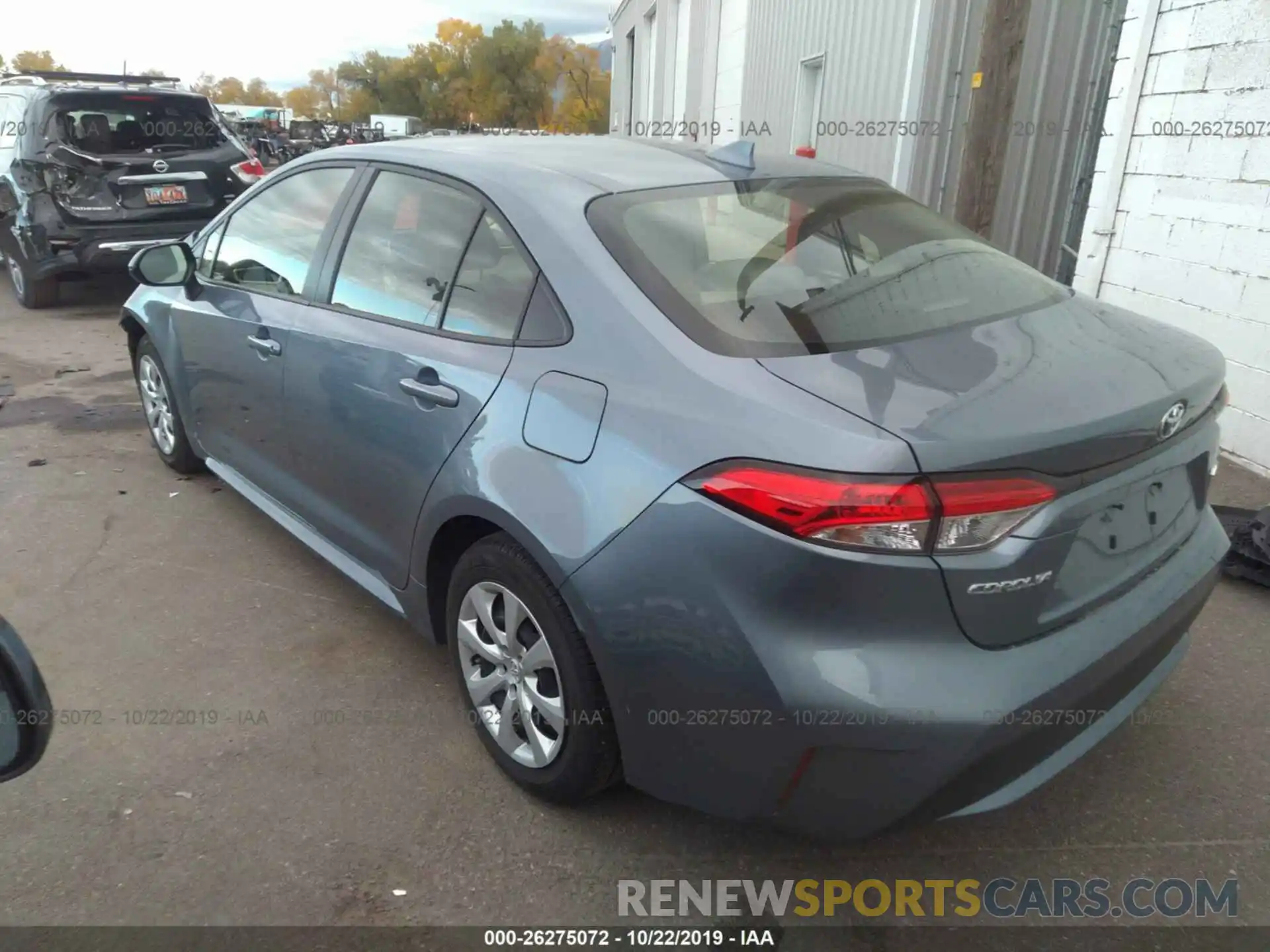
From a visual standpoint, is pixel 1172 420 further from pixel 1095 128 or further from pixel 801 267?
pixel 1095 128

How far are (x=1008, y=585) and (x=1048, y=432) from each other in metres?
0.31

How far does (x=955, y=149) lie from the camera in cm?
761

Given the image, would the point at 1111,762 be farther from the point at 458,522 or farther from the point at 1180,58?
the point at 1180,58

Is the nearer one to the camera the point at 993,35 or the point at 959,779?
the point at 959,779

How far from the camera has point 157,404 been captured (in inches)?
184

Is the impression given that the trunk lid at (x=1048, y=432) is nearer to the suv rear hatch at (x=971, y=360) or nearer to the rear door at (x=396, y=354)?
the suv rear hatch at (x=971, y=360)

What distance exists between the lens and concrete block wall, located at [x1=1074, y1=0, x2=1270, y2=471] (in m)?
4.59

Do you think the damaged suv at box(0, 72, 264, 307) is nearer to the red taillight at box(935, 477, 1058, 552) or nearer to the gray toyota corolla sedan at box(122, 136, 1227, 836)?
the gray toyota corolla sedan at box(122, 136, 1227, 836)

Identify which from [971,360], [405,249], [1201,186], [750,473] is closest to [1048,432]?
[971,360]

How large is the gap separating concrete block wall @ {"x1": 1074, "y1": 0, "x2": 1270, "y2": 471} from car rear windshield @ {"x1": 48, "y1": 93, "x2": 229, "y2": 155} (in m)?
7.90

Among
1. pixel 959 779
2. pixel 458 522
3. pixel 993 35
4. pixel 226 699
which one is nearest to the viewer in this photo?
pixel 959 779

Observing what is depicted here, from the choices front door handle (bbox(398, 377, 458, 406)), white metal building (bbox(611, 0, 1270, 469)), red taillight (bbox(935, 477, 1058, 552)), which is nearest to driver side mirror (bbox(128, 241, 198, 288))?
front door handle (bbox(398, 377, 458, 406))

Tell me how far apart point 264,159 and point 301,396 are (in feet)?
78.3

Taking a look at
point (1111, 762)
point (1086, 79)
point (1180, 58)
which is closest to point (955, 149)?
point (1086, 79)
